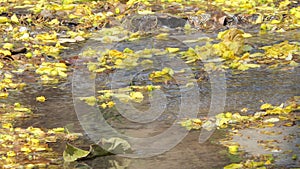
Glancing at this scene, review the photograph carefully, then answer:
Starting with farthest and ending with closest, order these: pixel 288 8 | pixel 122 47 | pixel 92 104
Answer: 1. pixel 288 8
2. pixel 122 47
3. pixel 92 104

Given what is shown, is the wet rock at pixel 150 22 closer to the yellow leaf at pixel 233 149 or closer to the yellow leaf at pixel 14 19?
the yellow leaf at pixel 14 19

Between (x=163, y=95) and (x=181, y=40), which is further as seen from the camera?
(x=181, y=40)

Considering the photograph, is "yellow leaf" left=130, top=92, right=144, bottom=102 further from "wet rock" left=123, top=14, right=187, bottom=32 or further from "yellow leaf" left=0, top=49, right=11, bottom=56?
"wet rock" left=123, top=14, right=187, bottom=32

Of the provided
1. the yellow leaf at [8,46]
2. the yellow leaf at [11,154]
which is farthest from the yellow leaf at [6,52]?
the yellow leaf at [11,154]

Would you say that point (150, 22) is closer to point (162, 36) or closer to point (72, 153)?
point (162, 36)

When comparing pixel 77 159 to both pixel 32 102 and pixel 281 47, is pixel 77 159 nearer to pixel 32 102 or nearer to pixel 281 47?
pixel 32 102

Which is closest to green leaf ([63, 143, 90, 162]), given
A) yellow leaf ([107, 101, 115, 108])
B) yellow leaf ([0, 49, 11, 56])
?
yellow leaf ([107, 101, 115, 108])

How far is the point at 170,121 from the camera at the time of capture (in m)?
4.91

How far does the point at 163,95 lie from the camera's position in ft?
18.3

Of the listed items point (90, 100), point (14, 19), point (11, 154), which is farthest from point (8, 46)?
point (11, 154)

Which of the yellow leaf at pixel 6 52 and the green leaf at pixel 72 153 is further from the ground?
the green leaf at pixel 72 153

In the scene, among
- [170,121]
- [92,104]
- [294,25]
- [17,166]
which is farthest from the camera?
[294,25]

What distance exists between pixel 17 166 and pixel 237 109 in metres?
1.73

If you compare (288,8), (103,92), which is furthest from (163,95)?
(288,8)
